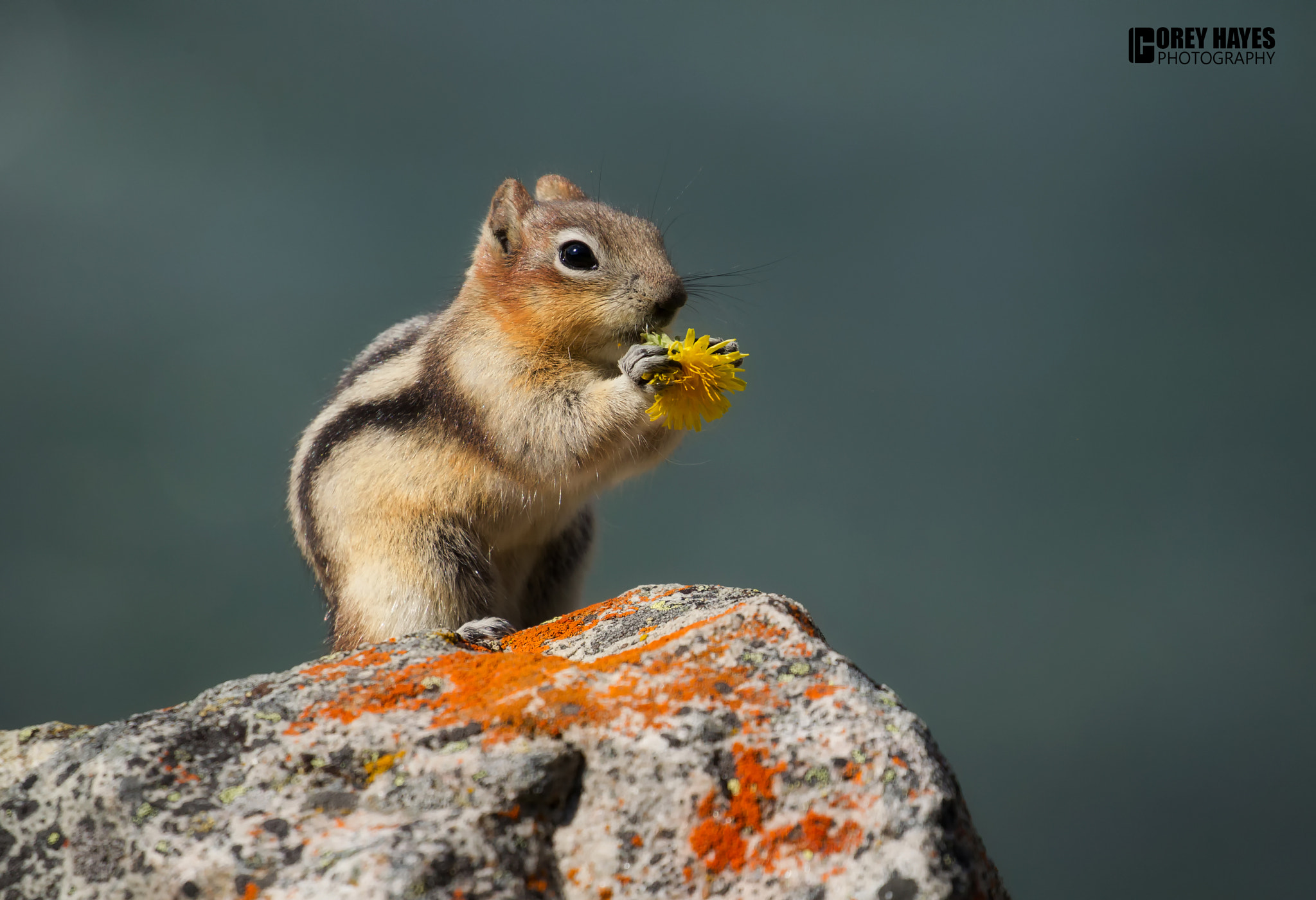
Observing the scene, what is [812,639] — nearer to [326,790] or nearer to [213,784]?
[326,790]

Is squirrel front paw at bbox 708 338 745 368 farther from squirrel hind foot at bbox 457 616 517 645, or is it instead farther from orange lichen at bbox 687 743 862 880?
orange lichen at bbox 687 743 862 880

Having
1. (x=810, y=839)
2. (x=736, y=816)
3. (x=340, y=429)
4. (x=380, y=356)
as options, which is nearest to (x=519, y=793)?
(x=736, y=816)

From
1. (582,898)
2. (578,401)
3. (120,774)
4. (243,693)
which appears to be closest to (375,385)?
(578,401)

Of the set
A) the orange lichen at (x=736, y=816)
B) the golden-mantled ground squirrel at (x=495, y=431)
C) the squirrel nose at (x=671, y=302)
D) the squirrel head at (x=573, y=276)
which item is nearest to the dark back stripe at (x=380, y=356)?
the golden-mantled ground squirrel at (x=495, y=431)

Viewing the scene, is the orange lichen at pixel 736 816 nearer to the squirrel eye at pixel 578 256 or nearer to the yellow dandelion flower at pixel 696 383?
the yellow dandelion flower at pixel 696 383

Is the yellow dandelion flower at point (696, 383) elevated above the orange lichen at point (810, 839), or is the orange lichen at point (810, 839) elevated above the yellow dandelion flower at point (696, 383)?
the yellow dandelion flower at point (696, 383)

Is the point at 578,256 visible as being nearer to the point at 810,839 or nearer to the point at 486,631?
the point at 486,631
